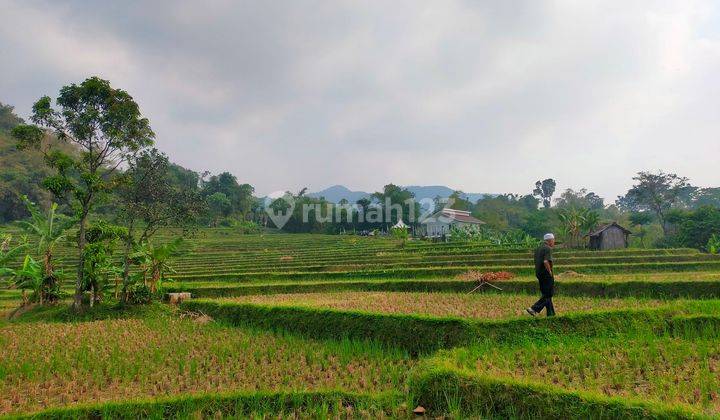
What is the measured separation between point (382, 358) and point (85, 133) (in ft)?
36.8

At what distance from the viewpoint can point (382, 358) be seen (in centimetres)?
717

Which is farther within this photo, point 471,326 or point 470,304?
point 470,304

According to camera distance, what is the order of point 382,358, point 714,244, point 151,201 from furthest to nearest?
point 714,244 → point 151,201 → point 382,358

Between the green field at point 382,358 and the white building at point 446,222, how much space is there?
163 feet

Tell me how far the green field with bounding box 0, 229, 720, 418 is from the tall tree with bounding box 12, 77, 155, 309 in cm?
339

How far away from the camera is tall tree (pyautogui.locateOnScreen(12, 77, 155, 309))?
12086 millimetres

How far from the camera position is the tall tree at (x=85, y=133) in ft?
39.7

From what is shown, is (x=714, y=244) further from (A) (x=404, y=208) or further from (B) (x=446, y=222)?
(A) (x=404, y=208)

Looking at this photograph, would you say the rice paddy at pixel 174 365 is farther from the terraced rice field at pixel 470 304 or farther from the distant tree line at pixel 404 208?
the distant tree line at pixel 404 208

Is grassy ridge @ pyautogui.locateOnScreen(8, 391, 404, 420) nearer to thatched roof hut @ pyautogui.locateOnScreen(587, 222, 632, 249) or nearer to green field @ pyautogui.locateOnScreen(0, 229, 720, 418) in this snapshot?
green field @ pyautogui.locateOnScreen(0, 229, 720, 418)

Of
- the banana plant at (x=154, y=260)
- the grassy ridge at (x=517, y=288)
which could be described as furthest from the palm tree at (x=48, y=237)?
the grassy ridge at (x=517, y=288)

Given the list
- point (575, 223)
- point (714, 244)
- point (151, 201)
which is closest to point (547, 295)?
point (151, 201)

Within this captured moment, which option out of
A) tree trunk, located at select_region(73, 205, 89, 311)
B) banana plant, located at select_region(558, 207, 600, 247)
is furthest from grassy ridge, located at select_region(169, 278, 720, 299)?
banana plant, located at select_region(558, 207, 600, 247)

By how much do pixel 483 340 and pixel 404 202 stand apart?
68.1 metres
